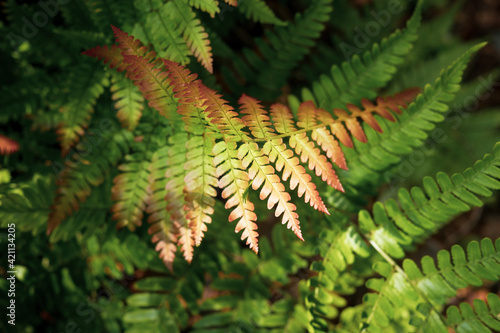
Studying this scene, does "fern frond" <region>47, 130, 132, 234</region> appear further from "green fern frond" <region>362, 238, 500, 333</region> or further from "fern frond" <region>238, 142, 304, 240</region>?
"green fern frond" <region>362, 238, 500, 333</region>

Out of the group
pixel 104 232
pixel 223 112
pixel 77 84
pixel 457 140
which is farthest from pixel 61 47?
pixel 457 140

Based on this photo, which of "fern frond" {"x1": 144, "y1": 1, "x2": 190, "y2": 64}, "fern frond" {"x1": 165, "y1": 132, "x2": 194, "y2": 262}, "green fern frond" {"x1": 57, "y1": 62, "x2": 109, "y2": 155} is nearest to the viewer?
"fern frond" {"x1": 165, "y1": 132, "x2": 194, "y2": 262}

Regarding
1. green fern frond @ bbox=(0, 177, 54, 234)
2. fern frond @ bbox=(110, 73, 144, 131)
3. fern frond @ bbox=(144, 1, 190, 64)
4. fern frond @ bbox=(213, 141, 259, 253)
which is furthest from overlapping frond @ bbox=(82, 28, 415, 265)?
green fern frond @ bbox=(0, 177, 54, 234)

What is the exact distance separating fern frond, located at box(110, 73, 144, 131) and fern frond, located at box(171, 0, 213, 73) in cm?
42

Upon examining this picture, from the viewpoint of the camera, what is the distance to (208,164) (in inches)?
62.1

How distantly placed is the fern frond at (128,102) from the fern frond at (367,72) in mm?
1005

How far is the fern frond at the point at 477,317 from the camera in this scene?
1.70 metres

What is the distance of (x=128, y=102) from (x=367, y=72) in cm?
141

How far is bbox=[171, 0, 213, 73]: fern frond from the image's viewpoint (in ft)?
5.48

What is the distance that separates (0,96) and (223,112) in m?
1.55

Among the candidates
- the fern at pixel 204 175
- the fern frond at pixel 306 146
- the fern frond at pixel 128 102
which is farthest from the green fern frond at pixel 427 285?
the fern frond at pixel 128 102

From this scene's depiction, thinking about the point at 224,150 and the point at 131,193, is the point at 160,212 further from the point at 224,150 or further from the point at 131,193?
the point at 224,150

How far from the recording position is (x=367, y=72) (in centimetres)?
213

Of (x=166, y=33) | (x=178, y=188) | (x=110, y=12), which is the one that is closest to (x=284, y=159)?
(x=178, y=188)
